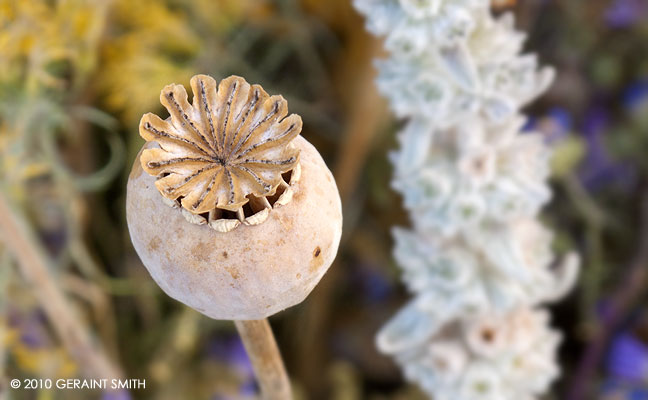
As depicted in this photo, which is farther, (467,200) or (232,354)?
(232,354)

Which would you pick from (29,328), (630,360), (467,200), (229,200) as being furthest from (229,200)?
(630,360)

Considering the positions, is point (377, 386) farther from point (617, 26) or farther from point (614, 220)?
point (617, 26)

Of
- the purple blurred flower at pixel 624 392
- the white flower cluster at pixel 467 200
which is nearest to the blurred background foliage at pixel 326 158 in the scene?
the purple blurred flower at pixel 624 392

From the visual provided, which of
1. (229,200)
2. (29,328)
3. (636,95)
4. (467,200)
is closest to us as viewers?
(229,200)

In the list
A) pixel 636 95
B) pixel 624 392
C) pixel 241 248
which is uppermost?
pixel 636 95

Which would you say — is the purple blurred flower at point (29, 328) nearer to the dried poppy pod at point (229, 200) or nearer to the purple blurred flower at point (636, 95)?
the dried poppy pod at point (229, 200)

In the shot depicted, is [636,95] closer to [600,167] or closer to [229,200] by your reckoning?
[600,167]

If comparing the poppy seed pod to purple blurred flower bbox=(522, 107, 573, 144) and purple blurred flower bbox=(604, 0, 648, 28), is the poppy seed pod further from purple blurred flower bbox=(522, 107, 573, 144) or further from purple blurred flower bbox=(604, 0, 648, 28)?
purple blurred flower bbox=(604, 0, 648, 28)
